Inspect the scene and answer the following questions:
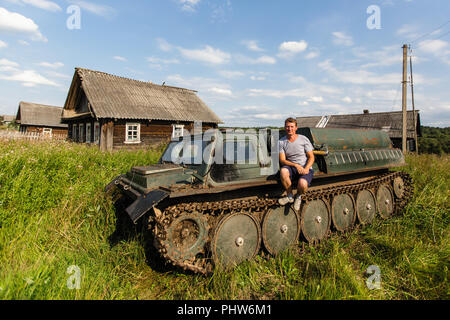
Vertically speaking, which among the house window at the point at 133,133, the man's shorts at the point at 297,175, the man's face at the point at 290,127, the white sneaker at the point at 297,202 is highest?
the house window at the point at 133,133

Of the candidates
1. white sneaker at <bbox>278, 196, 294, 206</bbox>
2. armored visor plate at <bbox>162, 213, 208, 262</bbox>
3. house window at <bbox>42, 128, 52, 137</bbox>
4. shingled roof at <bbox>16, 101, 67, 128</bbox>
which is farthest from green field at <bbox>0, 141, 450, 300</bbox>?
shingled roof at <bbox>16, 101, 67, 128</bbox>

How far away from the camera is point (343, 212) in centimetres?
552

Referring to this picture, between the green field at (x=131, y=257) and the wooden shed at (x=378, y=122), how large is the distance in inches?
876

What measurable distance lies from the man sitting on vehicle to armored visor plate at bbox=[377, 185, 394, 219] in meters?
3.30

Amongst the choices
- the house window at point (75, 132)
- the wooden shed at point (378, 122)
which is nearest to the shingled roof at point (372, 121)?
the wooden shed at point (378, 122)

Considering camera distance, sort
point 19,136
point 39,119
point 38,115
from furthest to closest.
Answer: point 38,115, point 39,119, point 19,136

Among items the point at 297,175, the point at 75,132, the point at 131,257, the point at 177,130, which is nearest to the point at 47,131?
the point at 75,132

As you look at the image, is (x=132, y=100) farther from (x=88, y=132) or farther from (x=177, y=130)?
(x=88, y=132)

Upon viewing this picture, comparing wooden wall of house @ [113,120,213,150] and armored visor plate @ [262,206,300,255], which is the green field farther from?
wooden wall of house @ [113,120,213,150]

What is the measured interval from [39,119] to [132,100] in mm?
24502

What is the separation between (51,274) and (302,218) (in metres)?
4.28

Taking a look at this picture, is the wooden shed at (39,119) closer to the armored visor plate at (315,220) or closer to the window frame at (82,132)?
the window frame at (82,132)

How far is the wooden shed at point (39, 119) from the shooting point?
31188mm
